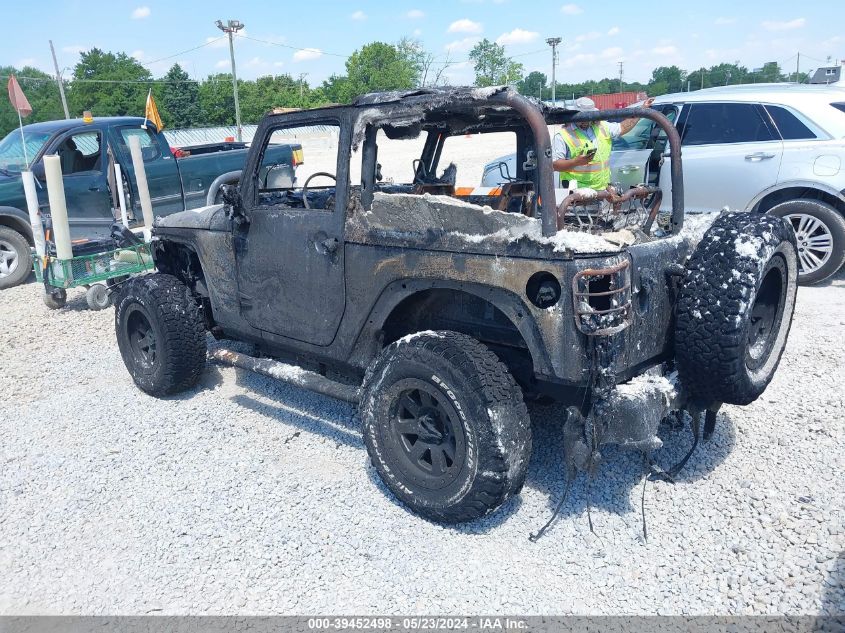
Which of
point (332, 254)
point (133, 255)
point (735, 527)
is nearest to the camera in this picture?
point (735, 527)

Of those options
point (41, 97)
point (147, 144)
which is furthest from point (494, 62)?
point (147, 144)

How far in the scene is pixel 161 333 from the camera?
457cm

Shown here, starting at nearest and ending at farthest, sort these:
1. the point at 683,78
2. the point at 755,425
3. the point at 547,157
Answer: the point at 547,157 < the point at 755,425 < the point at 683,78

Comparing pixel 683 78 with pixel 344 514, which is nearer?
pixel 344 514

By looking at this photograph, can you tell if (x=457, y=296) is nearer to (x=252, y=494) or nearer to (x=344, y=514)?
(x=344, y=514)

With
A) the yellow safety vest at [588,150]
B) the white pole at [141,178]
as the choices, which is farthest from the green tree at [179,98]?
the yellow safety vest at [588,150]

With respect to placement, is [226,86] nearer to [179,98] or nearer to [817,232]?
[179,98]

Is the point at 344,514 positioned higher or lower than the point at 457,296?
lower

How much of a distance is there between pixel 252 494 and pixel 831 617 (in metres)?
2.70

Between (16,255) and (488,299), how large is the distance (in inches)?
313

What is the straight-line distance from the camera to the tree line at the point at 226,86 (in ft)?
197

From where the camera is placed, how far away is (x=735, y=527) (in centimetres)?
315

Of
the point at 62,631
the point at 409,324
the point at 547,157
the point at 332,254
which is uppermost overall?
the point at 547,157

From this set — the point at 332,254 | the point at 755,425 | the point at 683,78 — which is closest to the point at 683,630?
the point at 755,425
